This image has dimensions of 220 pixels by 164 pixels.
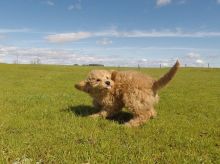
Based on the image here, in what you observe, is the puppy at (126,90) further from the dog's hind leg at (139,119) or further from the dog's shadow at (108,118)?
the dog's shadow at (108,118)

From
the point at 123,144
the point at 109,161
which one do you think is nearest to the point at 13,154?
the point at 109,161

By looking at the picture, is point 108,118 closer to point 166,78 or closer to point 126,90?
point 126,90

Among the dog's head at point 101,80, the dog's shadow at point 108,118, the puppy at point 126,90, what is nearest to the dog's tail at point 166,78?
the puppy at point 126,90

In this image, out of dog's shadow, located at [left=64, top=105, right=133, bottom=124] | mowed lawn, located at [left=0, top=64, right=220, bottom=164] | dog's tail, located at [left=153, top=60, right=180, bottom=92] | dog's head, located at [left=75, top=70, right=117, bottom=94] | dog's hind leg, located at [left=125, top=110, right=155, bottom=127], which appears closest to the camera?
mowed lawn, located at [left=0, top=64, right=220, bottom=164]

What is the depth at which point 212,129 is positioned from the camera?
955 cm

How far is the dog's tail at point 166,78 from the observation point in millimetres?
8955

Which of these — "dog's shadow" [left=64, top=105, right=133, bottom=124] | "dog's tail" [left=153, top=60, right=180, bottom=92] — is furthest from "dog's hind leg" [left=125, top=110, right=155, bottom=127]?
"dog's tail" [left=153, top=60, right=180, bottom=92]

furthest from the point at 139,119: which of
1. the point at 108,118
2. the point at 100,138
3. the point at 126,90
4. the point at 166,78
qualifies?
the point at 100,138

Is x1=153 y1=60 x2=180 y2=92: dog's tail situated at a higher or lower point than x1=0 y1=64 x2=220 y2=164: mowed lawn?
higher

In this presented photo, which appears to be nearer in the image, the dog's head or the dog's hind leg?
the dog's hind leg

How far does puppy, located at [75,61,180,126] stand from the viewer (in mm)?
9555

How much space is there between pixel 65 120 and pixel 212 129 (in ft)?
13.6

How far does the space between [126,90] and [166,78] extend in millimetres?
1147

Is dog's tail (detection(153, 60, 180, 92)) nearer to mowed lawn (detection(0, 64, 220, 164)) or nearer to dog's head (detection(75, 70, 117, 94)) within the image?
mowed lawn (detection(0, 64, 220, 164))
